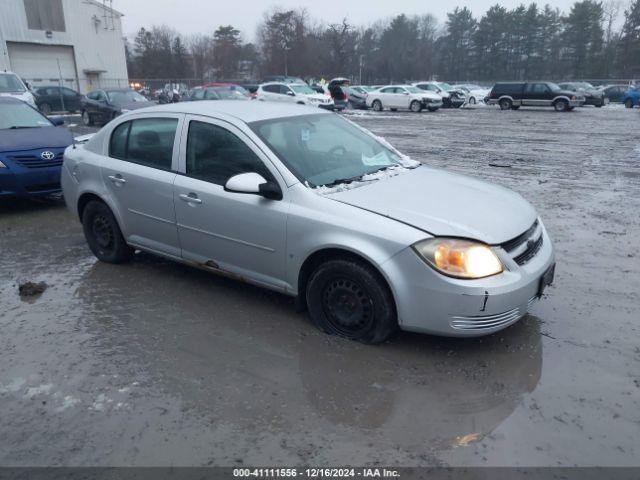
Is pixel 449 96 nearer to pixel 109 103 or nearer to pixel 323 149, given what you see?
pixel 109 103

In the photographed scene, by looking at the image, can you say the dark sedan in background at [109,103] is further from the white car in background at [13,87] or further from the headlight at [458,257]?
the headlight at [458,257]

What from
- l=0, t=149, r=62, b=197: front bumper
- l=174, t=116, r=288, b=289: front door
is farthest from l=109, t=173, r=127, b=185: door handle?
l=0, t=149, r=62, b=197: front bumper

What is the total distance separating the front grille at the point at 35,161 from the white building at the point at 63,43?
32.2 metres

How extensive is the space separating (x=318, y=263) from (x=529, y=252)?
4.92 feet

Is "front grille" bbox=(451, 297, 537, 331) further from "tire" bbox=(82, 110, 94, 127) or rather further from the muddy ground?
"tire" bbox=(82, 110, 94, 127)

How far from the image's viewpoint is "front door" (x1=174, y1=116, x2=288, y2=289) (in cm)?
401

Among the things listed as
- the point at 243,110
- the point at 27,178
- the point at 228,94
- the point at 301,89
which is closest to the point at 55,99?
the point at 228,94

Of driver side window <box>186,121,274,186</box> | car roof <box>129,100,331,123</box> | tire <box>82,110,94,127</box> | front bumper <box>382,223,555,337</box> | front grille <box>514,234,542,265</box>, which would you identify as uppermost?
car roof <box>129,100,331,123</box>

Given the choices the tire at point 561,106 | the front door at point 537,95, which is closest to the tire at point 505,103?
the front door at point 537,95

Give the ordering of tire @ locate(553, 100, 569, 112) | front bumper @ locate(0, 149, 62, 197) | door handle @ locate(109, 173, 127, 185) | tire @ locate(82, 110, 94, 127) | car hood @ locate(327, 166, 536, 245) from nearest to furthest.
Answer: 1. car hood @ locate(327, 166, 536, 245)
2. door handle @ locate(109, 173, 127, 185)
3. front bumper @ locate(0, 149, 62, 197)
4. tire @ locate(82, 110, 94, 127)
5. tire @ locate(553, 100, 569, 112)

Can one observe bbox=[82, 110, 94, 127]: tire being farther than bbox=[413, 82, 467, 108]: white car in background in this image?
No

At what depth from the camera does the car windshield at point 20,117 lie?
26.9 feet

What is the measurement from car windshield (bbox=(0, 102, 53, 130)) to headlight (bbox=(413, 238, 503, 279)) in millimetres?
7355

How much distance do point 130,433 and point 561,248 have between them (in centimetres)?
484
